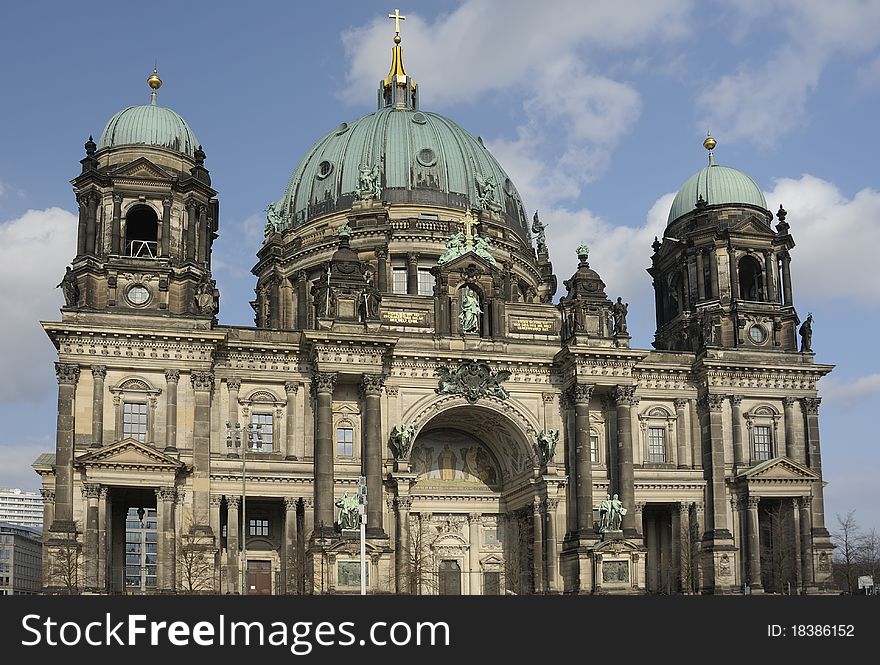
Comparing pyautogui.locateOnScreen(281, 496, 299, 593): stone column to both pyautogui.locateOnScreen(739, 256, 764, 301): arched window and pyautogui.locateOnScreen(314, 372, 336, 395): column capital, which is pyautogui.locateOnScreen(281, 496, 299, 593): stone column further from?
pyautogui.locateOnScreen(739, 256, 764, 301): arched window

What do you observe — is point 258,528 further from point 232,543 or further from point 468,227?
point 468,227

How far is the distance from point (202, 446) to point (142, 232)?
13713mm

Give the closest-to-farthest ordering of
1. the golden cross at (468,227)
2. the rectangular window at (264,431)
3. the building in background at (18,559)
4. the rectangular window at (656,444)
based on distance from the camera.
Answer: the rectangular window at (264,431) < the rectangular window at (656,444) < the golden cross at (468,227) < the building in background at (18,559)

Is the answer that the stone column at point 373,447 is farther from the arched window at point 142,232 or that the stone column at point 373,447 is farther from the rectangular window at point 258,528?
the arched window at point 142,232

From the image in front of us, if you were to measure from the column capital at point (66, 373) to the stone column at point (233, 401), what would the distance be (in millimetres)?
8129

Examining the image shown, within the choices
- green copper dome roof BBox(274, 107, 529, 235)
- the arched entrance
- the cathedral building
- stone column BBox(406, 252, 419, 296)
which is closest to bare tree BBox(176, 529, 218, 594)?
the cathedral building

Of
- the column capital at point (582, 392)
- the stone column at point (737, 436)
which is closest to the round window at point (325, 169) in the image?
the column capital at point (582, 392)

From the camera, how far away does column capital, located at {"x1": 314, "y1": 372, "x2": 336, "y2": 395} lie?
63500mm

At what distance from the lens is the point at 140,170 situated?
64.5 meters

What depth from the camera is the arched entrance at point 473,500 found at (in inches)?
2707

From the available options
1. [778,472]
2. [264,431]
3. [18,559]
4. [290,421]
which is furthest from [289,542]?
[18,559]

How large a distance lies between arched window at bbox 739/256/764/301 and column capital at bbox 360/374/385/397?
85.0ft

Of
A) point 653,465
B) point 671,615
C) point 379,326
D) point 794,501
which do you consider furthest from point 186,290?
point 671,615

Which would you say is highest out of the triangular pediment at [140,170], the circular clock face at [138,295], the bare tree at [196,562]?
the triangular pediment at [140,170]
